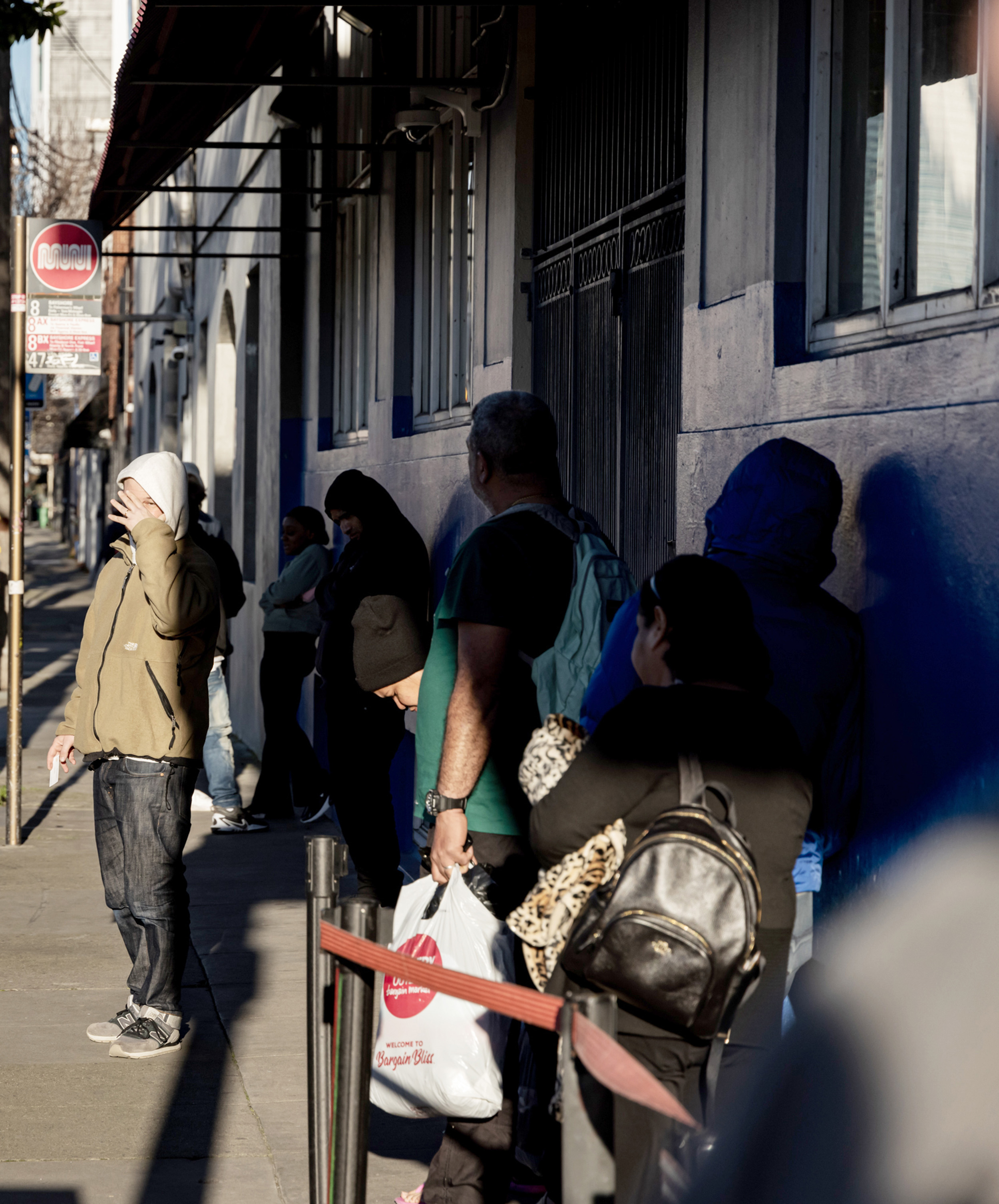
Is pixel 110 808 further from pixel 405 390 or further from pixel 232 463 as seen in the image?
pixel 232 463

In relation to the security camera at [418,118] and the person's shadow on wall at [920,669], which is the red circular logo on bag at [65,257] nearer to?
the security camera at [418,118]

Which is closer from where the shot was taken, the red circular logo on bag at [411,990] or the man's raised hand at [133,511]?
the red circular logo on bag at [411,990]

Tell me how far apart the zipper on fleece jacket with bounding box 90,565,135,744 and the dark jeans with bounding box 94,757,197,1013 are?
5.7 inches

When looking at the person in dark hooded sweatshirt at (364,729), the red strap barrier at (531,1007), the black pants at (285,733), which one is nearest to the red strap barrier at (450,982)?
the red strap barrier at (531,1007)

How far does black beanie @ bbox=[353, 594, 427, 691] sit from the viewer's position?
624 cm

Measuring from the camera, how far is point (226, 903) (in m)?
7.76

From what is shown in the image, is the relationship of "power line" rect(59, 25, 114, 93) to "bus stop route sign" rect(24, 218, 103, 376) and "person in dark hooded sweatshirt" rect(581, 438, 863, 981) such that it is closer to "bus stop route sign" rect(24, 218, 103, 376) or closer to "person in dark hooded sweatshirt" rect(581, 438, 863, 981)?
"bus stop route sign" rect(24, 218, 103, 376)

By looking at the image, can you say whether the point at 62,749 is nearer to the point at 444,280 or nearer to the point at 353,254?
the point at 444,280

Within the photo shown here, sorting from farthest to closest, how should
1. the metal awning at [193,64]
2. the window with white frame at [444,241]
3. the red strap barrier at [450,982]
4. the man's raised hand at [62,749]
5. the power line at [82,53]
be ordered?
the power line at [82,53] < the window with white frame at [444,241] < the metal awning at [193,64] < the man's raised hand at [62,749] < the red strap barrier at [450,982]

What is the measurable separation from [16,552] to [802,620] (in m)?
6.52

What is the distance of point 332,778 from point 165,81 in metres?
3.42

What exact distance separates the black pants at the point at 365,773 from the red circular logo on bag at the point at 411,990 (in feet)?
9.22

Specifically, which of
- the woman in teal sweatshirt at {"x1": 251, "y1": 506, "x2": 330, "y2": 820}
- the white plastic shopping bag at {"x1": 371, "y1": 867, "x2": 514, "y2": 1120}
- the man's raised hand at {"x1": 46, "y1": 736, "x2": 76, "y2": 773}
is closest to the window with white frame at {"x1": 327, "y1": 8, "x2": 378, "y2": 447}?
the woman in teal sweatshirt at {"x1": 251, "y1": 506, "x2": 330, "y2": 820}

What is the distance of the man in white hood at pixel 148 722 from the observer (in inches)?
209
